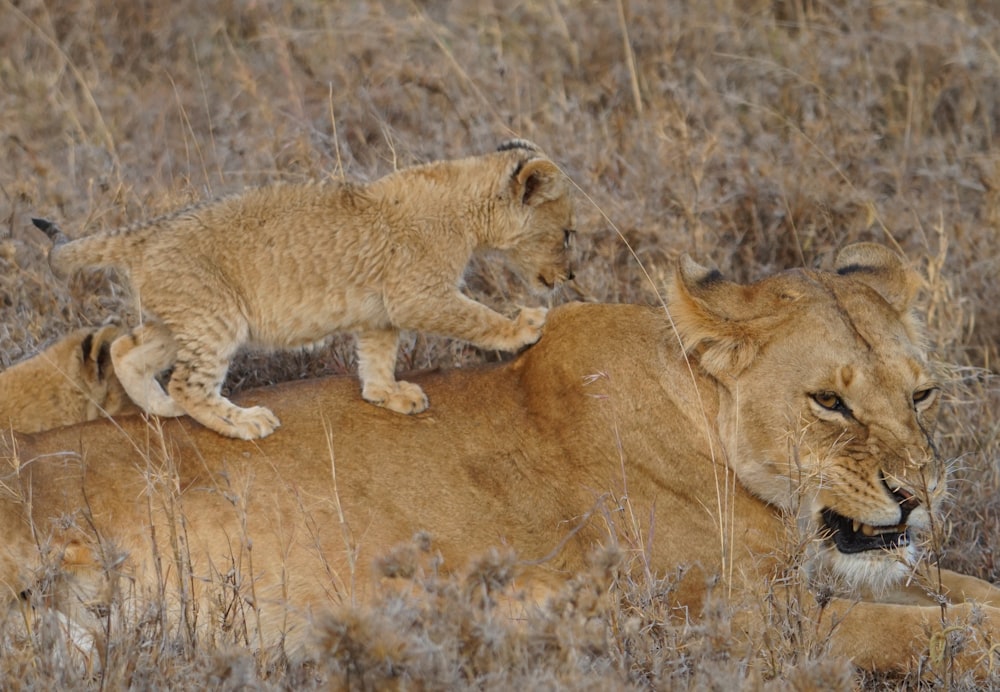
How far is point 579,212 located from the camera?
554cm

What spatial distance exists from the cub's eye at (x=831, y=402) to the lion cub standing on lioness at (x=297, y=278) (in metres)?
0.86

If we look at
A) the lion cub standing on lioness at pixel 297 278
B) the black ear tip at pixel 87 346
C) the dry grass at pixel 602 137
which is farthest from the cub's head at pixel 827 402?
the black ear tip at pixel 87 346

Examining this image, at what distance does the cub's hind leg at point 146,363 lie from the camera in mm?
4012

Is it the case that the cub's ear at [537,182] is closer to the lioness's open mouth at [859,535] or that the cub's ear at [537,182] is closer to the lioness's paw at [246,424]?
the lioness's paw at [246,424]

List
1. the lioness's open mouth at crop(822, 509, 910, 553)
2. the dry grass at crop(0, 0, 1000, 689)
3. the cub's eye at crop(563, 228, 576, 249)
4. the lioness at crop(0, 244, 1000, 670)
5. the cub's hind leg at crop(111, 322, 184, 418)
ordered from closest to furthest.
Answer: the lioness at crop(0, 244, 1000, 670) → the lioness's open mouth at crop(822, 509, 910, 553) → the cub's hind leg at crop(111, 322, 184, 418) → the cub's eye at crop(563, 228, 576, 249) → the dry grass at crop(0, 0, 1000, 689)

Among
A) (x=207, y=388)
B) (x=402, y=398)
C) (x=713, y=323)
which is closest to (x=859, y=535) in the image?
(x=713, y=323)

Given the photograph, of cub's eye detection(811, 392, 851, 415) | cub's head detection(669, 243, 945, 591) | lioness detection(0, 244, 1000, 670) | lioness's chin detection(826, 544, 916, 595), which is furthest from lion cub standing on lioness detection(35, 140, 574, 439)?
lioness's chin detection(826, 544, 916, 595)

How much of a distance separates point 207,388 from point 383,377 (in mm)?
516

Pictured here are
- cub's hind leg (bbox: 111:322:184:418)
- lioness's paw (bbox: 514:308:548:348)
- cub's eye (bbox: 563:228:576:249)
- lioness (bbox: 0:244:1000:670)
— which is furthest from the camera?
cub's eye (bbox: 563:228:576:249)

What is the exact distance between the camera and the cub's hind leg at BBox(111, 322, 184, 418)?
4.01 m

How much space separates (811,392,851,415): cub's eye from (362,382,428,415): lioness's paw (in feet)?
3.64

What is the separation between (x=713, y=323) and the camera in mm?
3900

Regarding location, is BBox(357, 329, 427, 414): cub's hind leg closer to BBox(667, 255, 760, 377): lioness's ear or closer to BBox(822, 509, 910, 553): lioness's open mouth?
BBox(667, 255, 760, 377): lioness's ear

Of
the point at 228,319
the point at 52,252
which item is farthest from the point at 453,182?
the point at 52,252
